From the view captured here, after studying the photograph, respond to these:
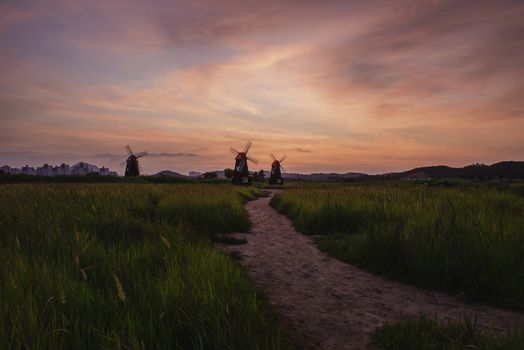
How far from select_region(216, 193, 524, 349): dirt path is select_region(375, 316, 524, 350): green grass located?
7.4 inches

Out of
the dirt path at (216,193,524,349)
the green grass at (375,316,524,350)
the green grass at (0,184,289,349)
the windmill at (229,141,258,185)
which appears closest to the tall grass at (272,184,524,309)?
the dirt path at (216,193,524,349)

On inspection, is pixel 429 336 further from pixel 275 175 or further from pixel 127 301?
pixel 275 175

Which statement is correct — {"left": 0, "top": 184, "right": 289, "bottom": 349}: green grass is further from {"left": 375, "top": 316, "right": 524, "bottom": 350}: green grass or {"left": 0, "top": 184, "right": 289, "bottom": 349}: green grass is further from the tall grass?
the tall grass

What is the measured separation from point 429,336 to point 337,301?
1.34 m

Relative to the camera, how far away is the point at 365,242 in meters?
6.82

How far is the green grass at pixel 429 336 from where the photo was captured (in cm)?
292

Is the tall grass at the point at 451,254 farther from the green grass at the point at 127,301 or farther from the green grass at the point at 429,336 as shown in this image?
the green grass at the point at 127,301

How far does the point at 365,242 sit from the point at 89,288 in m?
5.17

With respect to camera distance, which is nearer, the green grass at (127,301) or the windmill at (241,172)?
the green grass at (127,301)

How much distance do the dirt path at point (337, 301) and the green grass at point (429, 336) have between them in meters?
0.19

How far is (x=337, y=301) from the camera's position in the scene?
439 cm

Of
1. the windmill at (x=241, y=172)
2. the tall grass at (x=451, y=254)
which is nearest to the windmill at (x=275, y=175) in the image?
the windmill at (x=241, y=172)

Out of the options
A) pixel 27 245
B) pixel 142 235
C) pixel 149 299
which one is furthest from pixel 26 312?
pixel 142 235

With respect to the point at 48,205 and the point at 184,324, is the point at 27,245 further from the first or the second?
the point at 48,205
